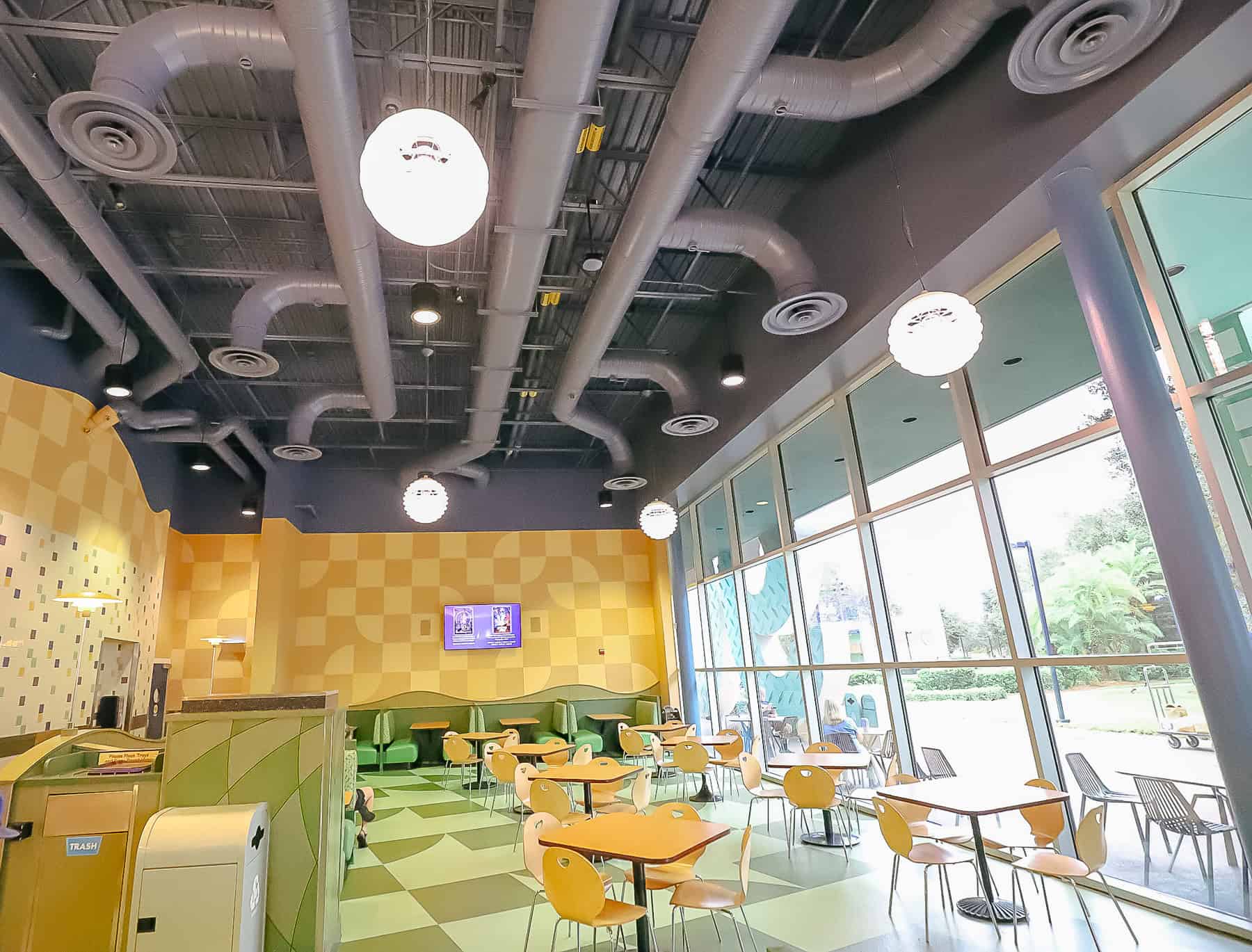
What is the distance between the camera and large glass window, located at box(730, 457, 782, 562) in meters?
9.11

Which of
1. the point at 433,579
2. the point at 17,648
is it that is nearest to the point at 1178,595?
the point at 17,648

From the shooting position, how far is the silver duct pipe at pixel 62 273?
17.5 feet

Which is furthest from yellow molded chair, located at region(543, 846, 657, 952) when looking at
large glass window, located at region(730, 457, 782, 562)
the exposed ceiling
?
large glass window, located at region(730, 457, 782, 562)

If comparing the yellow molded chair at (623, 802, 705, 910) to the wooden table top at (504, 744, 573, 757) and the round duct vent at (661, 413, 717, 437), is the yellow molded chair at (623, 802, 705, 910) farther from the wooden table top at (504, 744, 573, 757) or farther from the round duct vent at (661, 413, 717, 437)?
the round duct vent at (661, 413, 717, 437)

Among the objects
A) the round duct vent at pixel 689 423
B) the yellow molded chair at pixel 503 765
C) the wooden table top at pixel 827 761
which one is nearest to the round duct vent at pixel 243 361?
the round duct vent at pixel 689 423

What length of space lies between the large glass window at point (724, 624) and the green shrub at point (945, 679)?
4116 mm

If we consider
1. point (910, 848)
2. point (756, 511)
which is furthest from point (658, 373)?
point (910, 848)

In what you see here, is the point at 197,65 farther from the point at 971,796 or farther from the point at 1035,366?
the point at 971,796

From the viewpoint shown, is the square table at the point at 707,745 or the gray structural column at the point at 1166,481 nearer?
the gray structural column at the point at 1166,481

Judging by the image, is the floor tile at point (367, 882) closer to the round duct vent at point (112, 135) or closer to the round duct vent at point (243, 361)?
the round duct vent at point (243, 361)

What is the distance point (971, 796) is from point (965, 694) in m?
1.62

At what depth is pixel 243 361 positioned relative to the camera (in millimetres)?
6418

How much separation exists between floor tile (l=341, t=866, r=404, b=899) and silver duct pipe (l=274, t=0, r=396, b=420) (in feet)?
15.7

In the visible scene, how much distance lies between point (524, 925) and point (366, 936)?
959 mm
